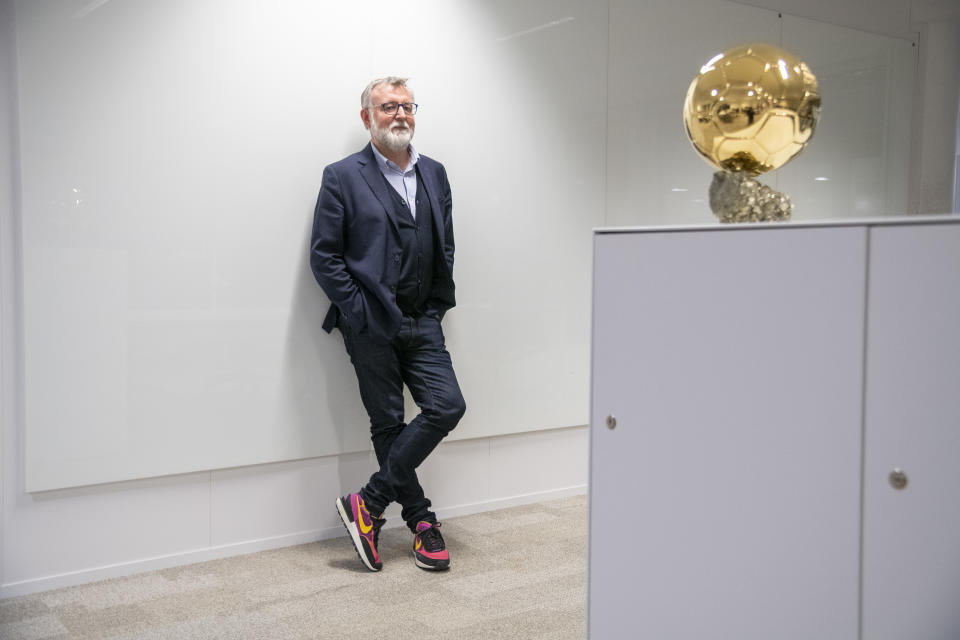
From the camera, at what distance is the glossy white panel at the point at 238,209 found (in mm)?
2846

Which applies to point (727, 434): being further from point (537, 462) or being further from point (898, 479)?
point (537, 462)

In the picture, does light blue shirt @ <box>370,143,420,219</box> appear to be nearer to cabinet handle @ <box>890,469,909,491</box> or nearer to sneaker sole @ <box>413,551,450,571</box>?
sneaker sole @ <box>413,551,450,571</box>

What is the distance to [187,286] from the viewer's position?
10.1 feet

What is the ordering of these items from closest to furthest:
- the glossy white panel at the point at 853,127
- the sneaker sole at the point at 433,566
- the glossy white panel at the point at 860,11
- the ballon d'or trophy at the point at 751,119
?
1. the ballon d'or trophy at the point at 751,119
2. the sneaker sole at the point at 433,566
3. the glossy white panel at the point at 860,11
4. the glossy white panel at the point at 853,127

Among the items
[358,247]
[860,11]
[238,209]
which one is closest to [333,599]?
[358,247]

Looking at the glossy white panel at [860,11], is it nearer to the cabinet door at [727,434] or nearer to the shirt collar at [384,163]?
the shirt collar at [384,163]

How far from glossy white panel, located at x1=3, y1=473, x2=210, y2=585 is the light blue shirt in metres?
1.25

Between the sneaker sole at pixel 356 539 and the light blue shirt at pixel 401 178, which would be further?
the light blue shirt at pixel 401 178

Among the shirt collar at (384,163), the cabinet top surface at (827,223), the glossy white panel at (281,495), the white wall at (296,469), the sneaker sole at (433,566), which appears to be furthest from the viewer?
the shirt collar at (384,163)

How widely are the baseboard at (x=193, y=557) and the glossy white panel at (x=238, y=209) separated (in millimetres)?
312

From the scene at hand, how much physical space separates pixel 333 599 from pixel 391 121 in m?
1.69

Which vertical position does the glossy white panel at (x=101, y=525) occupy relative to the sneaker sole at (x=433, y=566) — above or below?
above

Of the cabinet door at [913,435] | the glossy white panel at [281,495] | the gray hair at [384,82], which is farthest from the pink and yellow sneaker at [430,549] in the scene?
the cabinet door at [913,435]

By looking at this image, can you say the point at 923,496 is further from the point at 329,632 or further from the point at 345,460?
the point at 345,460
